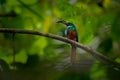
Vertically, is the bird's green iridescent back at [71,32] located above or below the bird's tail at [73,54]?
above

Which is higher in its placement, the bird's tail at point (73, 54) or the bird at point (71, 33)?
the bird at point (71, 33)

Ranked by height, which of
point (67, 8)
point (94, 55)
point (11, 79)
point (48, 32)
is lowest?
point (11, 79)

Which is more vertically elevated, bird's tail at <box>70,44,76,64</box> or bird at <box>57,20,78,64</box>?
bird at <box>57,20,78,64</box>

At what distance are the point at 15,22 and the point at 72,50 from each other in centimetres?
28

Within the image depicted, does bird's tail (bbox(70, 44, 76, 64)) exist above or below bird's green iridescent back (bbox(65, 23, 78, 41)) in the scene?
Result: below

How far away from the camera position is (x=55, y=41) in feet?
4.52

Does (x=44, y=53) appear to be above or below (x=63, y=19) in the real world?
below

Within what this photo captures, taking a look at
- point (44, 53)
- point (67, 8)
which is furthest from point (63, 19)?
point (44, 53)

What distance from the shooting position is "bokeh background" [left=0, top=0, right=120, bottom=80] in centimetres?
135

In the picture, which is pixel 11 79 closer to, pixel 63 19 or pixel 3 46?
pixel 3 46

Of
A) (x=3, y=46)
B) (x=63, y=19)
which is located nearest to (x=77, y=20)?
(x=63, y=19)

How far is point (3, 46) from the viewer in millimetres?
1388

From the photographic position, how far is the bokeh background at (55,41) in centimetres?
135

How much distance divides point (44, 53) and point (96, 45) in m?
0.23
